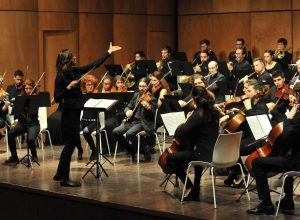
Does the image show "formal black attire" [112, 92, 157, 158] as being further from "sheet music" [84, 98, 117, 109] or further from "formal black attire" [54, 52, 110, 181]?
"formal black attire" [54, 52, 110, 181]

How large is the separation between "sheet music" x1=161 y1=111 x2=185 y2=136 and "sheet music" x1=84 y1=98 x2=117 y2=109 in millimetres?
644

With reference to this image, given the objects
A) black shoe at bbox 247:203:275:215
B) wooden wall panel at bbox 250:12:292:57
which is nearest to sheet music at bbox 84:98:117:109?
black shoe at bbox 247:203:275:215

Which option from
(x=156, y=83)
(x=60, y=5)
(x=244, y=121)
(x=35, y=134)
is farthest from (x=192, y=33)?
(x=244, y=121)

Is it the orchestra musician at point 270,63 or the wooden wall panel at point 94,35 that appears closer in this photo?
the orchestra musician at point 270,63

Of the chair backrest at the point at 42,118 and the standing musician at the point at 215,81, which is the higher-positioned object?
the standing musician at the point at 215,81

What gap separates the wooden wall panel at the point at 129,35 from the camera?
45.5 feet

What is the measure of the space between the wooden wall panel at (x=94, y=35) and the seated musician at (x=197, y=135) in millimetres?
6813

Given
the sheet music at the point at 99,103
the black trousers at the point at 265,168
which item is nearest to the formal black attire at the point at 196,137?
the black trousers at the point at 265,168

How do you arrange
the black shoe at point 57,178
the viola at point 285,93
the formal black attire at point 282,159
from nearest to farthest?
the formal black attire at point 282,159
the viola at point 285,93
the black shoe at point 57,178

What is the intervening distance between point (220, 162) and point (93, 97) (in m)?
2.29

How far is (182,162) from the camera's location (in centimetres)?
670

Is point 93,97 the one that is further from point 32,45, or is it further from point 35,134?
point 32,45

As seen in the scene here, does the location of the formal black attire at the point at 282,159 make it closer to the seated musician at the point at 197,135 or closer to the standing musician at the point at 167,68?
the seated musician at the point at 197,135

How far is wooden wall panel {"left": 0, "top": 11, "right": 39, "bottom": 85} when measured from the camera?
39.7 feet
